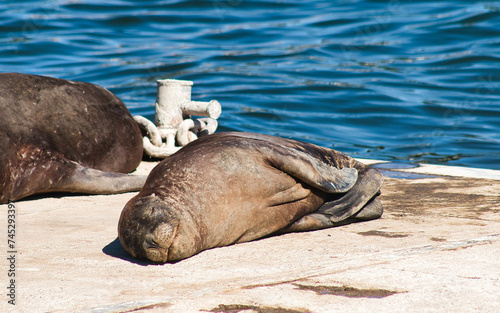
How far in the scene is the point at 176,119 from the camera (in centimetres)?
733

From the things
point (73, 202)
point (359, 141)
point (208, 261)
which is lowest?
point (359, 141)

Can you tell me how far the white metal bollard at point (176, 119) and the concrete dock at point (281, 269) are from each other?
236 centimetres

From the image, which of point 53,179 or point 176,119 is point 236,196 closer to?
point 53,179

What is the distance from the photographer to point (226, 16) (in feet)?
79.9

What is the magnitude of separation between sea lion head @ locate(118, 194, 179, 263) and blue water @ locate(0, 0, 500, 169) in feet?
25.4

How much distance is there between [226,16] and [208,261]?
21.8 meters


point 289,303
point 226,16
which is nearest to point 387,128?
point 289,303

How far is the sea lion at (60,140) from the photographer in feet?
17.2

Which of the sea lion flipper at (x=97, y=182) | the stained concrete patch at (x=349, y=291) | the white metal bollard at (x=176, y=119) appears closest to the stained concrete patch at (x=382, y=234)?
the stained concrete patch at (x=349, y=291)

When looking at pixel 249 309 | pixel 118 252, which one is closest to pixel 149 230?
pixel 118 252

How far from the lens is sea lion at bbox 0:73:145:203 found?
5234 millimetres

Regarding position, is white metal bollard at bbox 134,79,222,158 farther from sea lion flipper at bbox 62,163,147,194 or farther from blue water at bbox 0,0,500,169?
blue water at bbox 0,0,500,169

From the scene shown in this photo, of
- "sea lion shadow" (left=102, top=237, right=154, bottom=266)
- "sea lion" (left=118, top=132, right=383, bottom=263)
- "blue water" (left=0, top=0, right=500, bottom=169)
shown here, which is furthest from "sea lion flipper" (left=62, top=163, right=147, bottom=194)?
"blue water" (left=0, top=0, right=500, bottom=169)

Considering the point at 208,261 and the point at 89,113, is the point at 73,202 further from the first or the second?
the point at 208,261
